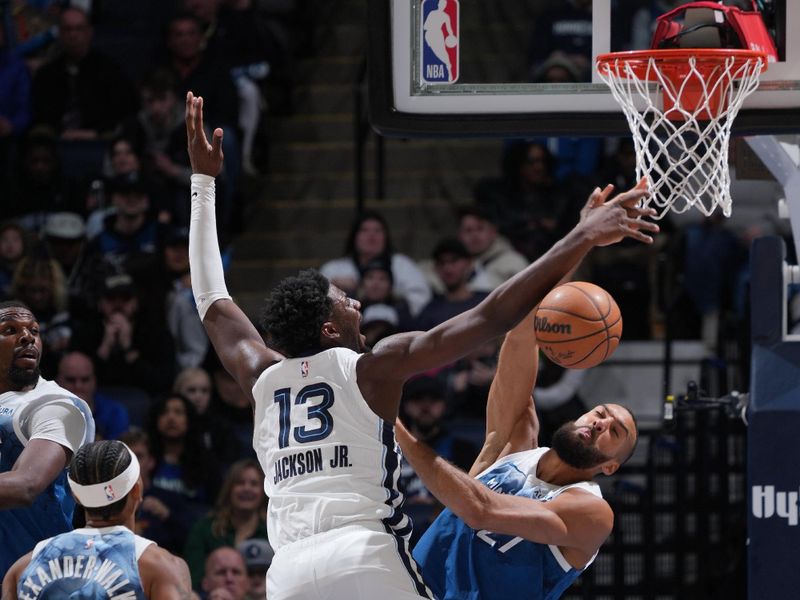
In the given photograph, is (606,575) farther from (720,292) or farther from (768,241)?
(768,241)

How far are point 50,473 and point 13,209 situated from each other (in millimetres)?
5670

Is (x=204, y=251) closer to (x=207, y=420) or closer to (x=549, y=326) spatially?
(x=549, y=326)

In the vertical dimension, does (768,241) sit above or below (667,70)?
below

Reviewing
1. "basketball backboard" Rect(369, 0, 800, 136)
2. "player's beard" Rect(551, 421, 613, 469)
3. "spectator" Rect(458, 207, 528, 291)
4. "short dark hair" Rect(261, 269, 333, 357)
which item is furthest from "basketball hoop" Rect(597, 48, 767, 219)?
"spectator" Rect(458, 207, 528, 291)

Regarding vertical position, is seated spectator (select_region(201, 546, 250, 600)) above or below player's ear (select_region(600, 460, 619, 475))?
below

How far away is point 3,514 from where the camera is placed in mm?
5586

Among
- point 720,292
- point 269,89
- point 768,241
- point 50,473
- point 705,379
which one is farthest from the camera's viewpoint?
point 269,89

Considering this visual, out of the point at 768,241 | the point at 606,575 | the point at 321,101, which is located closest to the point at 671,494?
the point at 606,575

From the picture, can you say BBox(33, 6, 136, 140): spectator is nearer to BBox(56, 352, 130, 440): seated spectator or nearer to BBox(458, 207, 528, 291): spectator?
BBox(56, 352, 130, 440): seated spectator

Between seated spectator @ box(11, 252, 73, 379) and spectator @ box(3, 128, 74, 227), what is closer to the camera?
seated spectator @ box(11, 252, 73, 379)

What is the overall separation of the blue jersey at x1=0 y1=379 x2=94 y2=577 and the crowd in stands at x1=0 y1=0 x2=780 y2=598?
267 cm

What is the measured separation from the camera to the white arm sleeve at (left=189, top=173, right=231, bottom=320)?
5160 mm

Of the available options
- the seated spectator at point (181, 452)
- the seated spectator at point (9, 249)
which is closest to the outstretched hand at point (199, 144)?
the seated spectator at point (181, 452)

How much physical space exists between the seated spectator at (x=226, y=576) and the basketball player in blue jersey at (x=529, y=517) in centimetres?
306
